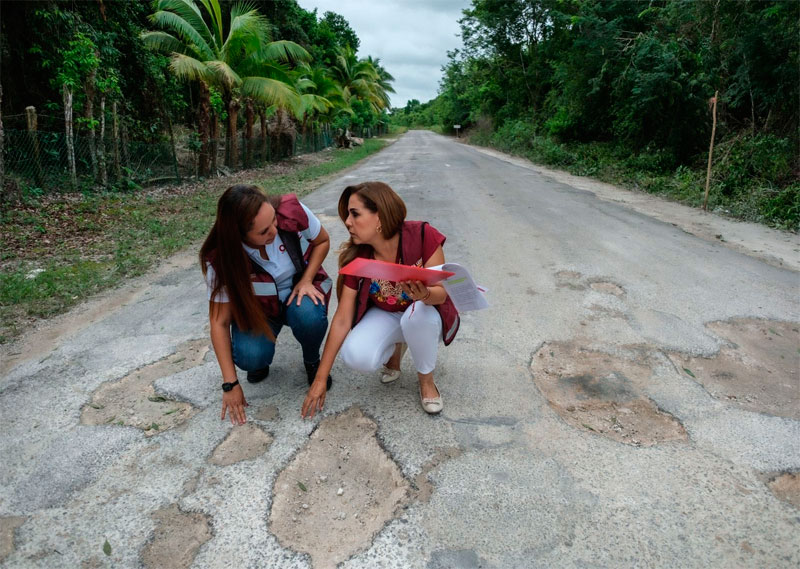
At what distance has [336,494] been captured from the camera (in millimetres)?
1865

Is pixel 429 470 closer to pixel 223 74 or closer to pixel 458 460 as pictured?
pixel 458 460

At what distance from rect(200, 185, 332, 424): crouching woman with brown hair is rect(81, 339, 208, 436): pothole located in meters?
0.32

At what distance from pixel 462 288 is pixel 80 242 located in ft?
18.6

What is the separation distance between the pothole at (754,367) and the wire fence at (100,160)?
9.03 metres

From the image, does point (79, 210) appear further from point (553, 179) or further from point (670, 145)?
point (670, 145)

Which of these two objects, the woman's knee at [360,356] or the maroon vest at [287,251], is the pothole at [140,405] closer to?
the maroon vest at [287,251]

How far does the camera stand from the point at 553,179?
12.0 meters

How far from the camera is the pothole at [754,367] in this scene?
246cm

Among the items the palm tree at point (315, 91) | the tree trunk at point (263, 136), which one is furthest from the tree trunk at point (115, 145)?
the palm tree at point (315, 91)

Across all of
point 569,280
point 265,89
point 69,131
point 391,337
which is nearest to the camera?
point 391,337

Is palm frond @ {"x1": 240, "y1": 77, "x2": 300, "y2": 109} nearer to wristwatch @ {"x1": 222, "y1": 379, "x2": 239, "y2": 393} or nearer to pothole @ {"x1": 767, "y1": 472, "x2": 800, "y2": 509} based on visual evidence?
wristwatch @ {"x1": 222, "y1": 379, "x2": 239, "y2": 393}

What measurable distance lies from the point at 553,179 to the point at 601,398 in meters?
10.4

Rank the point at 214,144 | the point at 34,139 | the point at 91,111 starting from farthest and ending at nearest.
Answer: the point at 214,144, the point at 91,111, the point at 34,139

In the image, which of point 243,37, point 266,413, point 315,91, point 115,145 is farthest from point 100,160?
point 315,91
